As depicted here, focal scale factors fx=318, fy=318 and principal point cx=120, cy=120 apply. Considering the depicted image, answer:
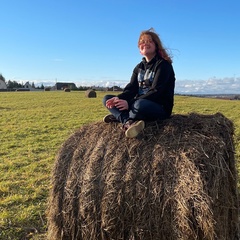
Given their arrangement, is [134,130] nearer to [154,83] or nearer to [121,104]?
[121,104]

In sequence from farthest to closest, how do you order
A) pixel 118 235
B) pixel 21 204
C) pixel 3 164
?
pixel 3 164 < pixel 21 204 < pixel 118 235

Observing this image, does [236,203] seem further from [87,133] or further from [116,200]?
[87,133]

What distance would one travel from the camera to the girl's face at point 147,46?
437cm

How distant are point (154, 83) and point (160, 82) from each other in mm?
83

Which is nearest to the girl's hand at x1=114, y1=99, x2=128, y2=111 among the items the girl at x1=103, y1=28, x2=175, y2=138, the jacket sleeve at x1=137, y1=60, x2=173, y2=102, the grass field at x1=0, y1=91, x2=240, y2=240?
the girl at x1=103, y1=28, x2=175, y2=138

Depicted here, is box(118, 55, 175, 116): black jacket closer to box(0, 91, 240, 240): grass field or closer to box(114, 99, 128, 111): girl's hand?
box(114, 99, 128, 111): girl's hand

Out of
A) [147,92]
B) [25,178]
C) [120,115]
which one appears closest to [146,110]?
[147,92]

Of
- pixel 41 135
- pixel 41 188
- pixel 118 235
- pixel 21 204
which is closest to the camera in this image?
pixel 118 235

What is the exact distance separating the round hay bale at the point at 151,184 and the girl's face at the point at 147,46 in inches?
38.1

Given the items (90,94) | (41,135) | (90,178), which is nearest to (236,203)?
(90,178)

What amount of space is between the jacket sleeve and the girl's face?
0.96 feet

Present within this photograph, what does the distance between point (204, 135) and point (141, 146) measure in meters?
0.74

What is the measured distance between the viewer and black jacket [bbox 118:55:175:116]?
4117 mm

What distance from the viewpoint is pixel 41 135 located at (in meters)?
12.3
